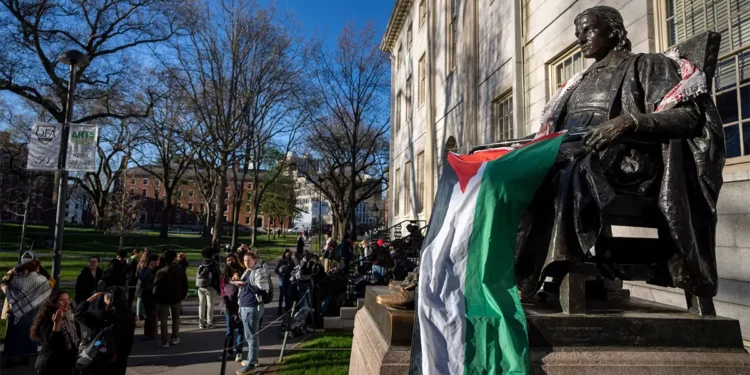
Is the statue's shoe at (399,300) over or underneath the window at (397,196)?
underneath

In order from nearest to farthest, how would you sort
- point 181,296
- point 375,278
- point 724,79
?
point 724,79 → point 181,296 → point 375,278

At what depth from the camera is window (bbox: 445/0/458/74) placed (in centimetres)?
1686

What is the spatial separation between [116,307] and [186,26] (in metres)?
15.8

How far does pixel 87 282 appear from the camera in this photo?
9.22 metres

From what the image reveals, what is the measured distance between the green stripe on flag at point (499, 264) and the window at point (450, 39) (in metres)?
14.7

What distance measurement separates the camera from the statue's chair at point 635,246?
2705mm

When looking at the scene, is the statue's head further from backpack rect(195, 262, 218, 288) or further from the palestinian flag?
backpack rect(195, 262, 218, 288)

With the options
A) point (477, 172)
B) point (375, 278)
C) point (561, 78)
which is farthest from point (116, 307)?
→ point (561, 78)

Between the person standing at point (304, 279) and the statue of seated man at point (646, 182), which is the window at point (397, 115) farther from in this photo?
the statue of seated man at point (646, 182)

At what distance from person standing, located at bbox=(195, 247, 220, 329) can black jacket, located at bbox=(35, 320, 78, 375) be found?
14.2ft

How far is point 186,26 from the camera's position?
1892 centimetres

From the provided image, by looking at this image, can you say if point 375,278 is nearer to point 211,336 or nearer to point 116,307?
point 211,336

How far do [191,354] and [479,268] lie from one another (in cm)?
737

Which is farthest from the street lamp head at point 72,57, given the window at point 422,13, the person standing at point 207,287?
the window at point 422,13
